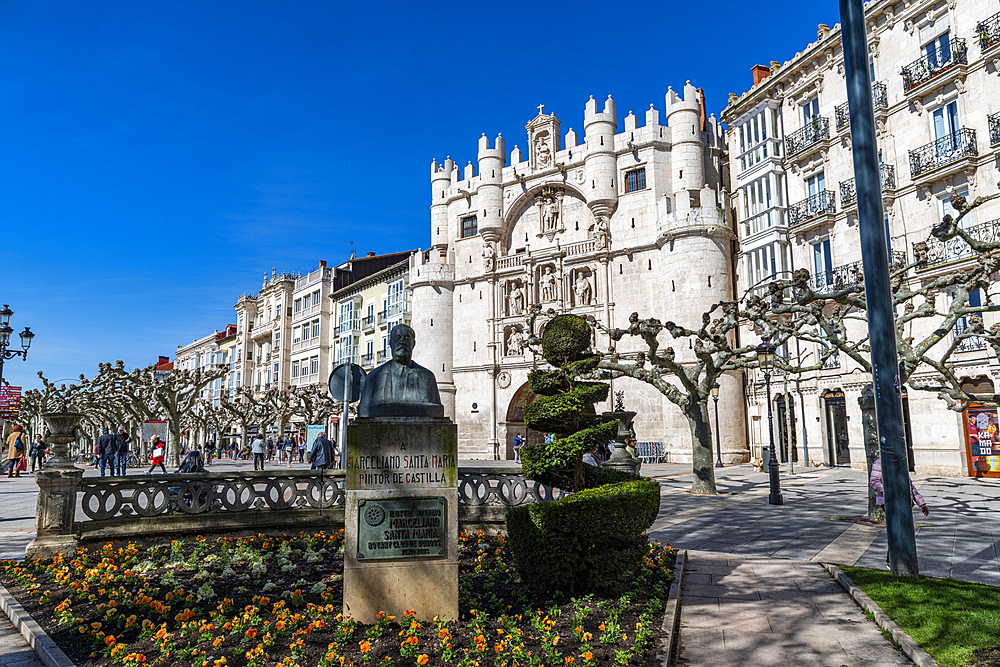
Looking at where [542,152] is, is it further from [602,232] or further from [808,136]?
[808,136]

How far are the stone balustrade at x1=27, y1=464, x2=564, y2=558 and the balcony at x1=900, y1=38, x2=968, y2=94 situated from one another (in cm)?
2643

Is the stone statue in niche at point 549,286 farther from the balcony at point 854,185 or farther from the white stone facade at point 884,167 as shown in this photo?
the balcony at point 854,185

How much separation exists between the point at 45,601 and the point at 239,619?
8.00 feet

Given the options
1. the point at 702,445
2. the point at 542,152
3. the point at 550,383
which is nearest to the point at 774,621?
the point at 550,383

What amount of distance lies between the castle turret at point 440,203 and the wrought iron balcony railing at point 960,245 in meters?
32.1

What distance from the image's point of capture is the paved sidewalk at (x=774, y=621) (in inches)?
213

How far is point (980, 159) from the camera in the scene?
24.6 metres

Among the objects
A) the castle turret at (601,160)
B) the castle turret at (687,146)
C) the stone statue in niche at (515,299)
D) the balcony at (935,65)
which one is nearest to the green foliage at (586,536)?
the balcony at (935,65)

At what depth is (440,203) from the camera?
49.4m

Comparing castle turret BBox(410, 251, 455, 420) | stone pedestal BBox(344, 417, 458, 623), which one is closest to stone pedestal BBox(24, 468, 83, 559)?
stone pedestal BBox(344, 417, 458, 623)

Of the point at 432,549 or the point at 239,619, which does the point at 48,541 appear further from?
the point at 432,549

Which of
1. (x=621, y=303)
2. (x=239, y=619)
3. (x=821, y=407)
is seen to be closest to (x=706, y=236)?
(x=621, y=303)

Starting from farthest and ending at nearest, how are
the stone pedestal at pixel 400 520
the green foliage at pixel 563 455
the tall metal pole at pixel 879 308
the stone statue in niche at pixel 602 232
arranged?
1. the stone statue in niche at pixel 602 232
2. the tall metal pole at pixel 879 308
3. the green foliage at pixel 563 455
4. the stone pedestal at pixel 400 520

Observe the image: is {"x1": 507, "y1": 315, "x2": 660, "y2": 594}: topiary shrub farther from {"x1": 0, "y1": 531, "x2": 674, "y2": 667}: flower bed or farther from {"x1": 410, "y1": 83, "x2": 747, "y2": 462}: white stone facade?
{"x1": 410, "y1": 83, "x2": 747, "y2": 462}: white stone facade
